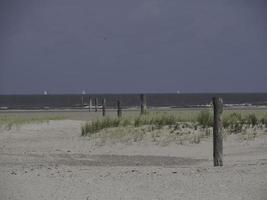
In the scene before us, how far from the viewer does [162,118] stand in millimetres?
19656

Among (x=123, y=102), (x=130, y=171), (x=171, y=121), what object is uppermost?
(x=123, y=102)

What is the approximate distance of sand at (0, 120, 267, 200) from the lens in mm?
8828

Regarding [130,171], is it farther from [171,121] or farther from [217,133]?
[171,121]

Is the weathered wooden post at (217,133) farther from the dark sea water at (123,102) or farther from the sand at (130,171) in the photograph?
the dark sea water at (123,102)

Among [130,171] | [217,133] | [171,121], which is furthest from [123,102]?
[130,171]

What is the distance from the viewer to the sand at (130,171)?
8828 mm

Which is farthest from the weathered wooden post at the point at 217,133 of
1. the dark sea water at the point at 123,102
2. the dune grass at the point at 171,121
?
the dark sea water at the point at 123,102

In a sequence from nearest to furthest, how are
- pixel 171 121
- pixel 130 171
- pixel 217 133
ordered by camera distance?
1. pixel 130 171
2. pixel 217 133
3. pixel 171 121

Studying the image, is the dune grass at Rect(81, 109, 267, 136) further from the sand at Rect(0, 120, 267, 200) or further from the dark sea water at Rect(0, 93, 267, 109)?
the dark sea water at Rect(0, 93, 267, 109)

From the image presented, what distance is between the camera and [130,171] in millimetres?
11359

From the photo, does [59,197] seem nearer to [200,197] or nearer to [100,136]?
[200,197]

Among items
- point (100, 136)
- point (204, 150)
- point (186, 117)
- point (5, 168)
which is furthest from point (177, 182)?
point (186, 117)

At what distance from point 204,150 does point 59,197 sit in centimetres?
802

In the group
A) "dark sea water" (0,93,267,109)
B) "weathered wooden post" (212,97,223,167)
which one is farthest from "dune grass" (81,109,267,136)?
"dark sea water" (0,93,267,109)
